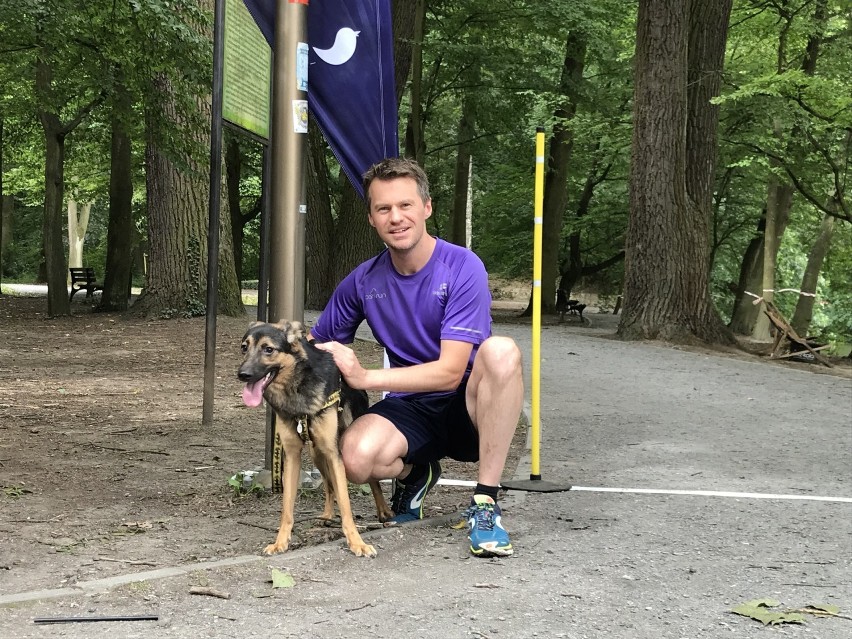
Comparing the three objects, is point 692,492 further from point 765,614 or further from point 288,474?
point 288,474

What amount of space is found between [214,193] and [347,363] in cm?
297

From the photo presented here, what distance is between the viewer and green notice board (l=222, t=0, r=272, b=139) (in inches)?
214

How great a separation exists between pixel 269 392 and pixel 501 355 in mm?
939

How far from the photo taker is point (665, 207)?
16.7 metres

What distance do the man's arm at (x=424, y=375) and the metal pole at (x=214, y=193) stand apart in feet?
7.14

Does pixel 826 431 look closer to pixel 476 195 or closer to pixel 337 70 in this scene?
pixel 337 70

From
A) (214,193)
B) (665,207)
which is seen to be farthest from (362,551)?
(665,207)

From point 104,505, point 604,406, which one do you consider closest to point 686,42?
point 604,406

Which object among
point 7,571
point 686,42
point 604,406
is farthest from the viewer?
point 686,42

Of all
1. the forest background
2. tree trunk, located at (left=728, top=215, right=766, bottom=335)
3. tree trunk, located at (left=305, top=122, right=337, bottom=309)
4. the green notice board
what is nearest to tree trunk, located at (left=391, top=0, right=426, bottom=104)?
the forest background

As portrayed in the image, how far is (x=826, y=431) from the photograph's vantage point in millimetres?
8531

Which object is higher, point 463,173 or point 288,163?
point 463,173

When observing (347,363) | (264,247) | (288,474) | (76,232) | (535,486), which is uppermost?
(76,232)

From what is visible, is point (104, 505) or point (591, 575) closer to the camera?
point (591, 575)
